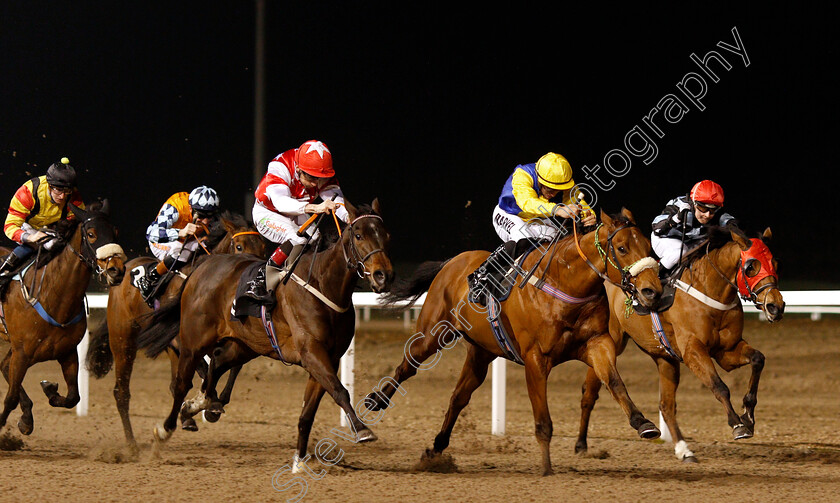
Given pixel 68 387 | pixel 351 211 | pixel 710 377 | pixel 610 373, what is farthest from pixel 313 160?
pixel 710 377

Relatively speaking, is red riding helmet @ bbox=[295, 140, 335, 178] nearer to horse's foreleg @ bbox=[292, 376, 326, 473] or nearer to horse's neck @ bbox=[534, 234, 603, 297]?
horse's foreleg @ bbox=[292, 376, 326, 473]

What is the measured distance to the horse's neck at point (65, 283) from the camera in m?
6.16

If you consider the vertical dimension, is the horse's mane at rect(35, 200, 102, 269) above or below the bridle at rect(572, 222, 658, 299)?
below

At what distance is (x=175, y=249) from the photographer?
6.99 m

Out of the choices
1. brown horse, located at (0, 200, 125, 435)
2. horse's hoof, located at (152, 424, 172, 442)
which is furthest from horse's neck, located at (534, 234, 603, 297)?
brown horse, located at (0, 200, 125, 435)

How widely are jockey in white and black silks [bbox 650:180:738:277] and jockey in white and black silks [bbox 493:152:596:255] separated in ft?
3.64

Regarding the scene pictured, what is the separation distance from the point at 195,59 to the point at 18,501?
10455 millimetres

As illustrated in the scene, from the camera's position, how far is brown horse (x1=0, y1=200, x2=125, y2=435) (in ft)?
19.9

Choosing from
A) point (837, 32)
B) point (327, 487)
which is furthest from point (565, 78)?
point (327, 487)

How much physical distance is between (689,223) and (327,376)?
318 cm

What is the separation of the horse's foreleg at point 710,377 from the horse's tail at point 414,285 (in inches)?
74.4

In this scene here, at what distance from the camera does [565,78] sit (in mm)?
14703

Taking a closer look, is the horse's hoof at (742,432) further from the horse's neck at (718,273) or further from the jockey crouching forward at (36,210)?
the jockey crouching forward at (36,210)

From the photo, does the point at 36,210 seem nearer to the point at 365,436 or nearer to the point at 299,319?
the point at 299,319
